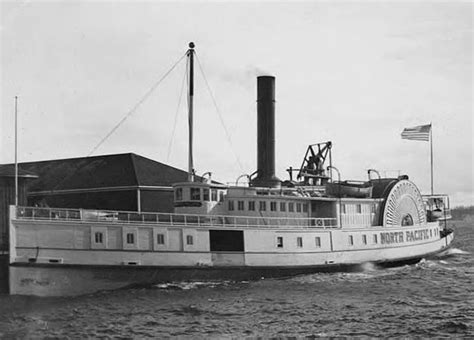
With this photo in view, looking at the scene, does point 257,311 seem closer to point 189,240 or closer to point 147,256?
point 147,256

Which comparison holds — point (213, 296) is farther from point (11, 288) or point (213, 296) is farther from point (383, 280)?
point (383, 280)

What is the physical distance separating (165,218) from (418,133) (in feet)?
68.5

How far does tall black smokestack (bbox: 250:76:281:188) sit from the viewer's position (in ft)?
127

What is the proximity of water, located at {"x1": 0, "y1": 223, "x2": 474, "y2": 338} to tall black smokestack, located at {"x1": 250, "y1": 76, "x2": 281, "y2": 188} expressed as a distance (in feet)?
27.2

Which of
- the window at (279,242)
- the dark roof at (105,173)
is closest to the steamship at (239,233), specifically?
the window at (279,242)

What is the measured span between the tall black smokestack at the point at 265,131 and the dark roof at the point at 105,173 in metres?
6.78

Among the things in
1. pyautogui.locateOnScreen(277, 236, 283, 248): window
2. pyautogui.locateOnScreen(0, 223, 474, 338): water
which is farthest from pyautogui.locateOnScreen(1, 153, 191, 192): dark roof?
pyautogui.locateOnScreen(0, 223, 474, 338): water

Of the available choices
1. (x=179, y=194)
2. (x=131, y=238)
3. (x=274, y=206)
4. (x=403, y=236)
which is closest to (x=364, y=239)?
(x=403, y=236)

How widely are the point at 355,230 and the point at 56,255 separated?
18.5m

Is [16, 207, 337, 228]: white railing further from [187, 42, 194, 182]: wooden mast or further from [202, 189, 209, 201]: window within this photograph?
[187, 42, 194, 182]: wooden mast

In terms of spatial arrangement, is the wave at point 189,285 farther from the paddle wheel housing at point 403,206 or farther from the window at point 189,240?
the paddle wheel housing at point 403,206

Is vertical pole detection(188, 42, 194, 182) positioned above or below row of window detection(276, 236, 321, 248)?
above

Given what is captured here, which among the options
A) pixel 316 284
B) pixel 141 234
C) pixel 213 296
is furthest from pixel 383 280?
pixel 141 234

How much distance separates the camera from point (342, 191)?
1572 inches
